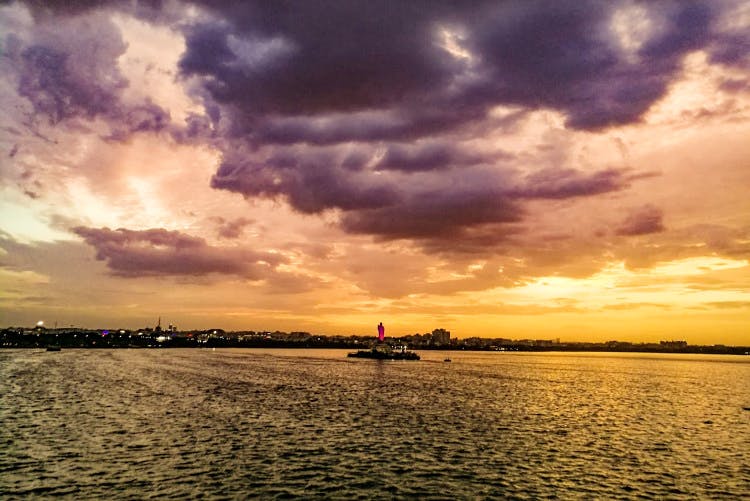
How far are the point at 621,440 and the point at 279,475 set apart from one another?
42446mm

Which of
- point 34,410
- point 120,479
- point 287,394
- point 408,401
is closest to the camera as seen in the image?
point 120,479

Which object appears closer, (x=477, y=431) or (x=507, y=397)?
(x=477, y=431)

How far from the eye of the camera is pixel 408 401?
3681 inches

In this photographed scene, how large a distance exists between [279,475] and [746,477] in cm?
4139

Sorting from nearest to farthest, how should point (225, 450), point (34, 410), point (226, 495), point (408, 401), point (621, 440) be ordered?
point (226, 495) → point (225, 450) → point (621, 440) → point (34, 410) → point (408, 401)

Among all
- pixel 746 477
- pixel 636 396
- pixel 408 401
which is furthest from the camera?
pixel 636 396

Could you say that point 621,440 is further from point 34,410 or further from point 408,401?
point 34,410

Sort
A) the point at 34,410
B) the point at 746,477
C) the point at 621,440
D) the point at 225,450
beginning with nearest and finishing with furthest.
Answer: the point at 746,477, the point at 225,450, the point at 621,440, the point at 34,410

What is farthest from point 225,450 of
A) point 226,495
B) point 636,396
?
point 636,396

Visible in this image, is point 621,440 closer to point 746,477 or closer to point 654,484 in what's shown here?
point 746,477

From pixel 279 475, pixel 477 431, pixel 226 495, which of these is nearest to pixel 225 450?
pixel 279 475

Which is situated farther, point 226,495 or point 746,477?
point 746,477

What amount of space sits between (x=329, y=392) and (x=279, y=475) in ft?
216

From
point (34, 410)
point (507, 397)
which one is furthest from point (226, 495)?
point (507, 397)
